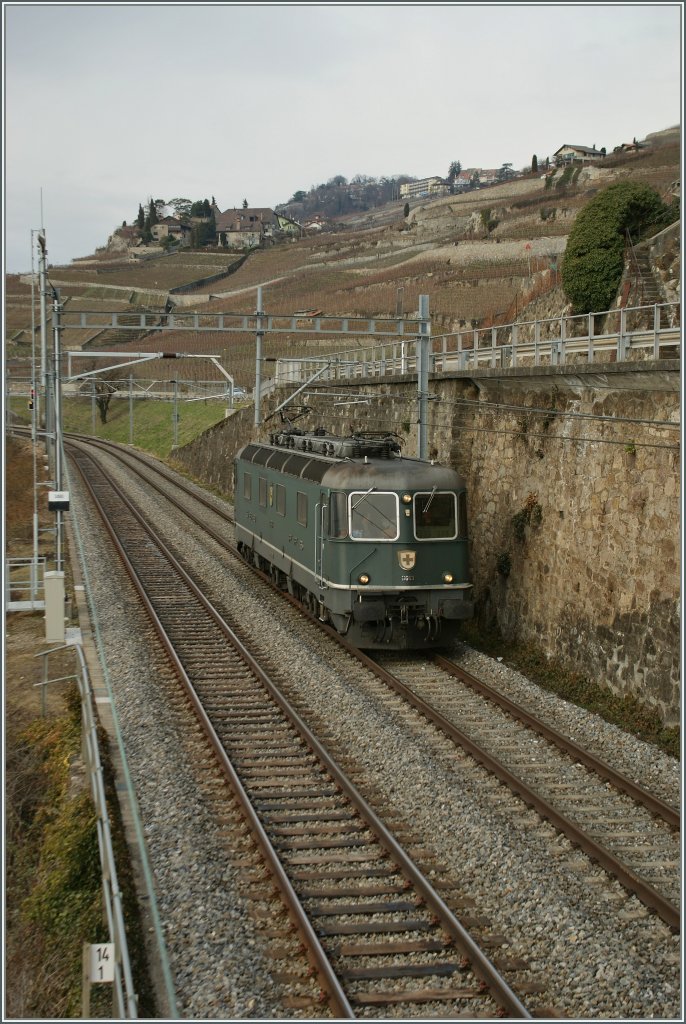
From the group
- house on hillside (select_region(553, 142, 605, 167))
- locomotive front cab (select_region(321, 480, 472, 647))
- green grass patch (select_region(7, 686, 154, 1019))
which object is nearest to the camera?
green grass patch (select_region(7, 686, 154, 1019))

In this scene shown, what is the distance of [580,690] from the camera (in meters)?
15.9

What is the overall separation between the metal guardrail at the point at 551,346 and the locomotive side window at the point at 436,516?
2732mm

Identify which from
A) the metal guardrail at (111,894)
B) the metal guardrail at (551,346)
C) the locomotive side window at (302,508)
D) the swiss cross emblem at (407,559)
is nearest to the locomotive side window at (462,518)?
the swiss cross emblem at (407,559)

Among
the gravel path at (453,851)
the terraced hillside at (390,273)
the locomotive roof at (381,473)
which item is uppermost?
the terraced hillside at (390,273)

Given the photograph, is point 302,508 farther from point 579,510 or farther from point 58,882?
point 58,882

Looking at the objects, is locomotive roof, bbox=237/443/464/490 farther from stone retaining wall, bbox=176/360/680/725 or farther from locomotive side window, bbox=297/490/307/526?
stone retaining wall, bbox=176/360/680/725

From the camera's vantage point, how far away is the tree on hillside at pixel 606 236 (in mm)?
30812

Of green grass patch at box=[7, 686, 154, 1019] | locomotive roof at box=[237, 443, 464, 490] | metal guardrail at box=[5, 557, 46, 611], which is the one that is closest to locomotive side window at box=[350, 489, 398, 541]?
locomotive roof at box=[237, 443, 464, 490]

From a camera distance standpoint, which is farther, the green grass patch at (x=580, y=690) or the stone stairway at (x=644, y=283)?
the stone stairway at (x=644, y=283)

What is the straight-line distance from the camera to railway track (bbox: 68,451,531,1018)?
7.74 metres

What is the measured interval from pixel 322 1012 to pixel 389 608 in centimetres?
958

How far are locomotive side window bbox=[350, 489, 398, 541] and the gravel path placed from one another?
2099 millimetres

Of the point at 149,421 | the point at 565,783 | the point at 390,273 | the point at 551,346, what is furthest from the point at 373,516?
the point at 390,273

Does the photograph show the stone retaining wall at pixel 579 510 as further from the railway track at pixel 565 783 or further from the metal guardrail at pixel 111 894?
the metal guardrail at pixel 111 894
